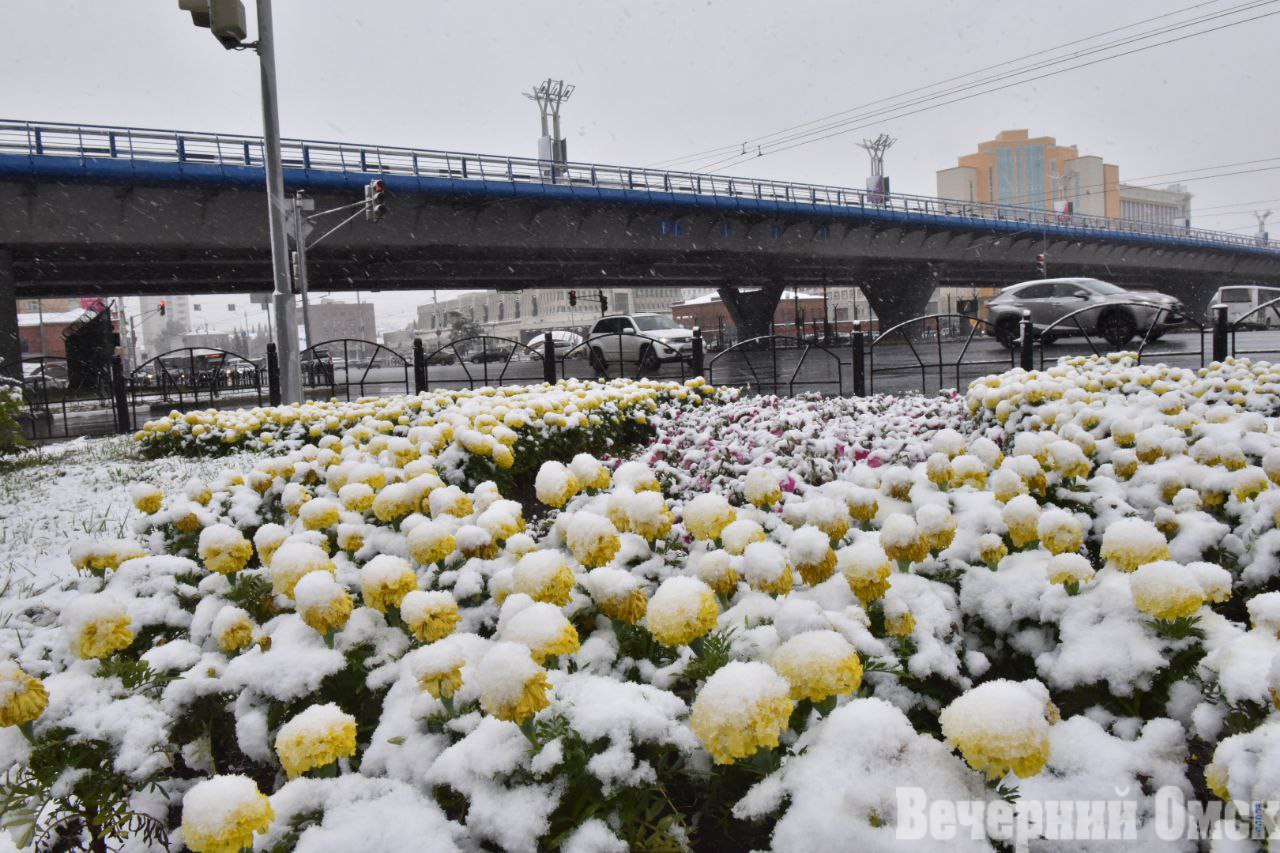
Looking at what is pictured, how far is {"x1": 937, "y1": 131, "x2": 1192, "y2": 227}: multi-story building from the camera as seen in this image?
470ft

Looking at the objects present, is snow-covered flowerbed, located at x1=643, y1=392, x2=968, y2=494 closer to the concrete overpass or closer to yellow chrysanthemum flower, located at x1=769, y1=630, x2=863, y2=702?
yellow chrysanthemum flower, located at x1=769, y1=630, x2=863, y2=702

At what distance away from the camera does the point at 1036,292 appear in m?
22.2

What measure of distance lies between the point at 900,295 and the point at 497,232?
1209 inches

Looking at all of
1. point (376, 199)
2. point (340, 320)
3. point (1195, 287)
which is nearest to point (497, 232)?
point (376, 199)

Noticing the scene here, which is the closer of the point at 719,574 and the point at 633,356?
the point at 719,574

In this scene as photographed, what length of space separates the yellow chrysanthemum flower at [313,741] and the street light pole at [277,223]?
986 cm

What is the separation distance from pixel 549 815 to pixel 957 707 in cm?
76

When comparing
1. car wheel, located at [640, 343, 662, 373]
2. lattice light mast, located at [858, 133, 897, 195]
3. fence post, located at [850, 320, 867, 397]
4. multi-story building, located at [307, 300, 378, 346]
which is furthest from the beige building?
fence post, located at [850, 320, 867, 397]

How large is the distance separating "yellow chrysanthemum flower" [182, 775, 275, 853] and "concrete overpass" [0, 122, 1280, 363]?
26204 millimetres

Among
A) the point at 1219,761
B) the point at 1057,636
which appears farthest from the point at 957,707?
the point at 1057,636

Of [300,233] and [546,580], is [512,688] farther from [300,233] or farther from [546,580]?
[300,233]

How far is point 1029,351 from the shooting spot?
7.94 meters

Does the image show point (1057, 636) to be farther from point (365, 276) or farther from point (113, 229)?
point (365, 276)

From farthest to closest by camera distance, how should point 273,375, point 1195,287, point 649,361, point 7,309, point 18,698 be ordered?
point 1195,287, point 7,309, point 649,361, point 273,375, point 18,698
